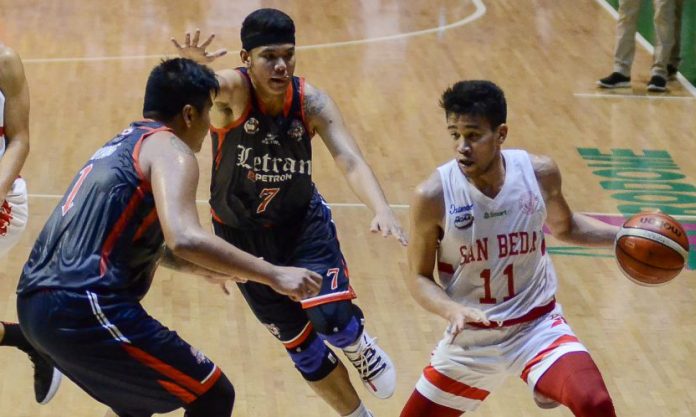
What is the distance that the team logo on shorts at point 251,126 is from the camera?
20.8 feet

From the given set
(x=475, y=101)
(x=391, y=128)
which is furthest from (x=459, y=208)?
(x=391, y=128)

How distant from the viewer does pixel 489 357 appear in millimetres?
5438

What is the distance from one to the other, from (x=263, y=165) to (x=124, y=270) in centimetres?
158

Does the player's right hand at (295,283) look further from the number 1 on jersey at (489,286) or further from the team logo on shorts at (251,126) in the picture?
the team logo on shorts at (251,126)

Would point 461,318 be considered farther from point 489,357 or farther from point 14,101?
point 14,101

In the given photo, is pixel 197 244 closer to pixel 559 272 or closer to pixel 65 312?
pixel 65 312

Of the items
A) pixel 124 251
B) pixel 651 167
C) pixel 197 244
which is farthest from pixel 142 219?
pixel 651 167

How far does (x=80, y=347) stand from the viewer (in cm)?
485

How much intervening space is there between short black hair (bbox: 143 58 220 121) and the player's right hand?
78 cm

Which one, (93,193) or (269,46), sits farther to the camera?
(269,46)

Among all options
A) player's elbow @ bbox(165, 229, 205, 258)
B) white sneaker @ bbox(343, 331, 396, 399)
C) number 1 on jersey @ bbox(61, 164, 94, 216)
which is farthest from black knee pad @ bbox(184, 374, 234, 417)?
white sneaker @ bbox(343, 331, 396, 399)

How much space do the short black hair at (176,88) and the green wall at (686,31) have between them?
387 inches

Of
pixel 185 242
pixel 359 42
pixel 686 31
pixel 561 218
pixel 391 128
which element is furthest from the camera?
pixel 686 31

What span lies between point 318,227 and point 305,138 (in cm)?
45
